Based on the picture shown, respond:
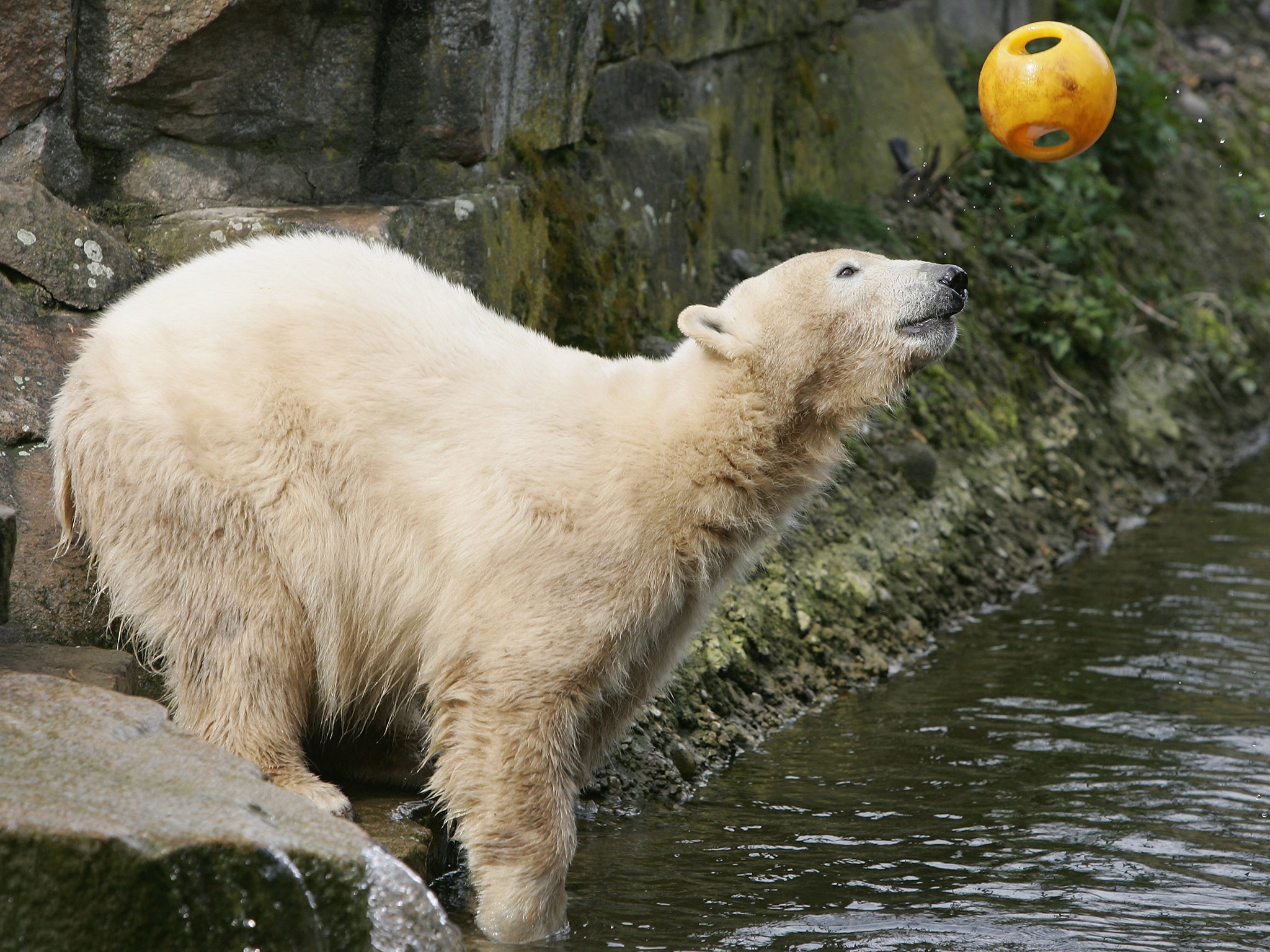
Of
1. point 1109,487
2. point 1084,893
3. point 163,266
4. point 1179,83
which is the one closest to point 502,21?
point 163,266

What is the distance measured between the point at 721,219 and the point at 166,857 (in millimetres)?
5805

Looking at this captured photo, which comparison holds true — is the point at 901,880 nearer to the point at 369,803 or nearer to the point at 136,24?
the point at 369,803

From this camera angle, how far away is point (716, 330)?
4117mm

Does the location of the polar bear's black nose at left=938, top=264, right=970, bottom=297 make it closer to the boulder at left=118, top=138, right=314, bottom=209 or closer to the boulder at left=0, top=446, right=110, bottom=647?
the boulder at left=118, top=138, right=314, bottom=209

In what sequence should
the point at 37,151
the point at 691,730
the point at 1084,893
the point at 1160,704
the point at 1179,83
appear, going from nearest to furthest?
the point at 1084,893, the point at 37,151, the point at 691,730, the point at 1160,704, the point at 1179,83

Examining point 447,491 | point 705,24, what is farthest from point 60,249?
point 705,24

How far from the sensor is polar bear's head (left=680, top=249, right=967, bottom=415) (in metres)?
4.05

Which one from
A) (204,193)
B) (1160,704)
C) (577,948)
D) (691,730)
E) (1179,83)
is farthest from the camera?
(1179,83)

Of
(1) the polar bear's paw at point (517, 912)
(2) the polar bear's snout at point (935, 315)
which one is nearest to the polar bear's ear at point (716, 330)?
(2) the polar bear's snout at point (935, 315)

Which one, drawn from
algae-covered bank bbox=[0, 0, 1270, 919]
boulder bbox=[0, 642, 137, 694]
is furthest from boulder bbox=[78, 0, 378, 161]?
boulder bbox=[0, 642, 137, 694]

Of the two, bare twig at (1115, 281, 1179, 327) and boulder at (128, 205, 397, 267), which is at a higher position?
boulder at (128, 205, 397, 267)

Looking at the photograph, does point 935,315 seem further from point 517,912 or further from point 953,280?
point 517,912

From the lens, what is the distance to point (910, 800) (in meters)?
4.99

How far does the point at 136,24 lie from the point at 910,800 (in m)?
3.68
